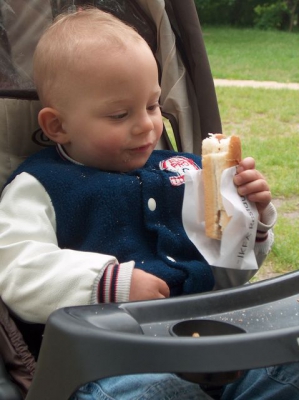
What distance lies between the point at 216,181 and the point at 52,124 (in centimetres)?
47

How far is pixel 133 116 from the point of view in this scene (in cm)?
179

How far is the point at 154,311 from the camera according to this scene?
1.33 meters

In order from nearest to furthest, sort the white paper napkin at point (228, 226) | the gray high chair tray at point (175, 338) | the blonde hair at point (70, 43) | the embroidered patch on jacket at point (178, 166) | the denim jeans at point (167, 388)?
the gray high chair tray at point (175, 338) < the denim jeans at point (167, 388) < the white paper napkin at point (228, 226) < the blonde hair at point (70, 43) < the embroidered patch on jacket at point (178, 166)

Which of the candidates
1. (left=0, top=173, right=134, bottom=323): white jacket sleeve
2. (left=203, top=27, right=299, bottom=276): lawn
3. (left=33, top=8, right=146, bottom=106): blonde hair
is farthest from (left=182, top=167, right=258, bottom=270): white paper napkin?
(left=203, top=27, right=299, bottom=276): lawn

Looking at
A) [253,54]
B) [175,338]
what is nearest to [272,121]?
[175,338]

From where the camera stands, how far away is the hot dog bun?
1.69 metres

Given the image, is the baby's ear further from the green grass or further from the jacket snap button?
the green grass

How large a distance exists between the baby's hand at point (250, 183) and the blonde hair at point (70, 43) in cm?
42

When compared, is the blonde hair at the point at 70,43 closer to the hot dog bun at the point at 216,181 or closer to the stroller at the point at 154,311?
the stroller at the point at 154,311

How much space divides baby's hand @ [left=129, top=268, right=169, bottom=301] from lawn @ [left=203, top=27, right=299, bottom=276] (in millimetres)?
2110

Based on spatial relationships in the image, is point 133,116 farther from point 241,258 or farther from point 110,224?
point 241,258

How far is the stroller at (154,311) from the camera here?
3.65ft

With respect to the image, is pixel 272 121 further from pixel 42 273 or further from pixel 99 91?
pixel 42 273

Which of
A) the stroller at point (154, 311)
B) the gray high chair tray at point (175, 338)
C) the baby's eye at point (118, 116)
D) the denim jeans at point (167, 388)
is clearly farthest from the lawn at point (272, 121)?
the gray high chair tray at point (175, 338)
